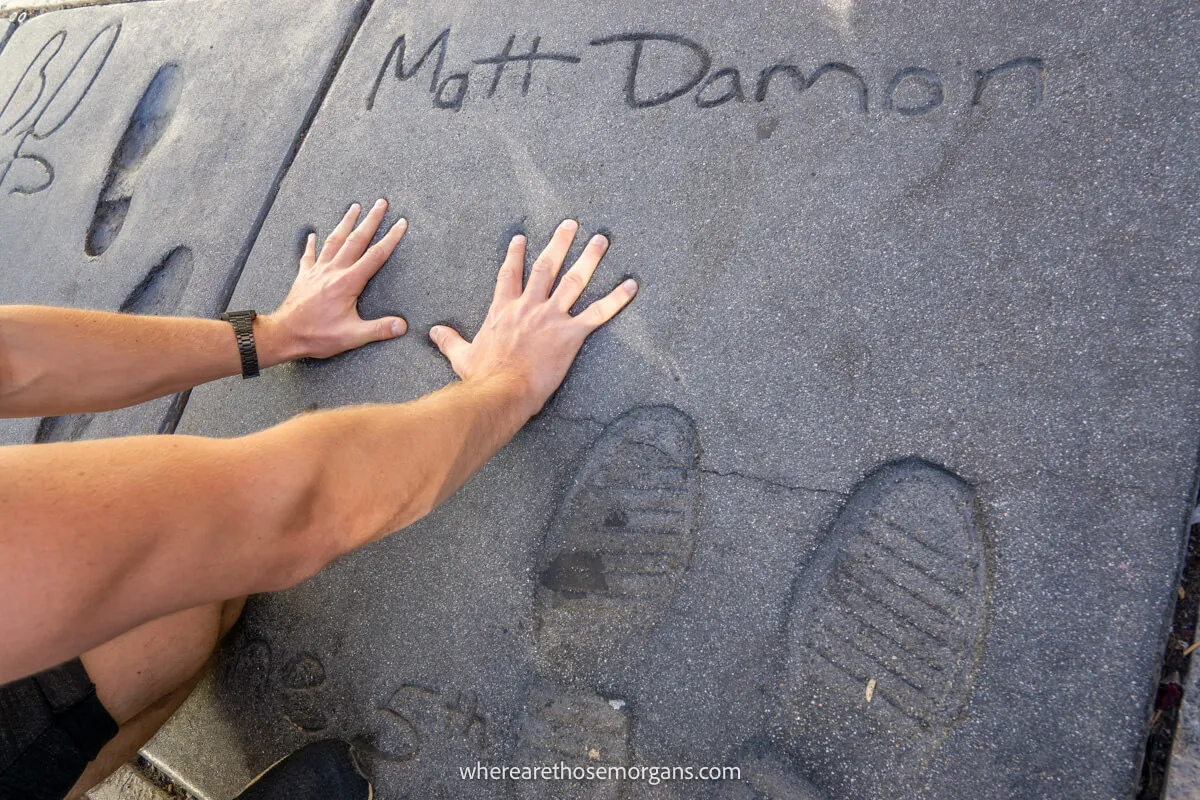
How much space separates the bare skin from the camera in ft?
2.54

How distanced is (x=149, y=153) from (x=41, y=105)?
667 millimetres

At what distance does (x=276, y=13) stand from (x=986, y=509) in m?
2.25

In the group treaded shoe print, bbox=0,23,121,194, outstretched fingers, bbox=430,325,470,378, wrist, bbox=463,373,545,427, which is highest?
treaded shoe print, bbox=0,23,121,194

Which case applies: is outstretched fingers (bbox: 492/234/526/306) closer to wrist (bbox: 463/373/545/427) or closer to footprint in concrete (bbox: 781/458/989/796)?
wrist (bbox: 463/373/545/427)

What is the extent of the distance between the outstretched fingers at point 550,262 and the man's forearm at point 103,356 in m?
0.57

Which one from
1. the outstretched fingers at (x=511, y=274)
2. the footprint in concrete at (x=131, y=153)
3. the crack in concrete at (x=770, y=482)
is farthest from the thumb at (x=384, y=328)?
the footprint in concrete at (x=131, y=153)

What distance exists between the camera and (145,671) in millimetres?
1277

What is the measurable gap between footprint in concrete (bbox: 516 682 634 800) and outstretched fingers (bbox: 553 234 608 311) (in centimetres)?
72

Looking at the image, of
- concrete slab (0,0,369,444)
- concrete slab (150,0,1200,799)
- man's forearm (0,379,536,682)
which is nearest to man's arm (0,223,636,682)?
man's forearm (0,379,536,682)

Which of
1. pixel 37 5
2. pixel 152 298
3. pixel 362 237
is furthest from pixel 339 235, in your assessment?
pixel 37 5

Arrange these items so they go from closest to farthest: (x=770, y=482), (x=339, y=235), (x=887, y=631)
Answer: (x=887, y=631), (x=770, y=482), (x=339, y=235)

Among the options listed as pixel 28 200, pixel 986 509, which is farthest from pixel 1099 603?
pixel 28 200

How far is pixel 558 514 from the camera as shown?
1343 mm

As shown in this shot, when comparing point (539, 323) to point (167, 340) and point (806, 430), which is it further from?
point (167, 340)
